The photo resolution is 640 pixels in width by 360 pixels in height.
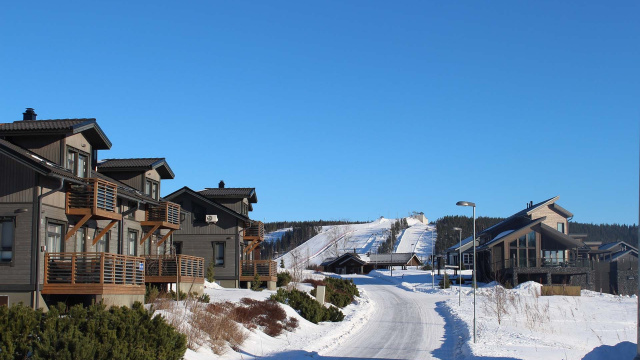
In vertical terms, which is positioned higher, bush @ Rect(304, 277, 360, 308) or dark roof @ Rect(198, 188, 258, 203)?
dark roof @ Rect(198, 188, 258, 203)

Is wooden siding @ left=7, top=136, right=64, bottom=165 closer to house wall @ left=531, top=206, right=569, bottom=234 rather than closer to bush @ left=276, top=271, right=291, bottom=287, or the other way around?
bush @ left=276, top=271, right=291, bottom=287

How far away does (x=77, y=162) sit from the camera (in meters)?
25.5

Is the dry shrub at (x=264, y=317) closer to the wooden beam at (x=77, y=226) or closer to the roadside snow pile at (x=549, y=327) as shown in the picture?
the wooden beam at (x=77, y=226)

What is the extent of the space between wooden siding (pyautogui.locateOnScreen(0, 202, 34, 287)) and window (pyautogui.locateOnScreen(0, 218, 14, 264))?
20 centimetres

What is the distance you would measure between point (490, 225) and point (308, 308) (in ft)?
418

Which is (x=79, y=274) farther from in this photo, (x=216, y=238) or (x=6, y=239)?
(x=216, y=238)

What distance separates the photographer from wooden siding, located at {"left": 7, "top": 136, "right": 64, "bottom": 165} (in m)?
24.4

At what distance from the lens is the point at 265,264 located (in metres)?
44.7

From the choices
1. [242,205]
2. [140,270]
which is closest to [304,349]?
[140,270]

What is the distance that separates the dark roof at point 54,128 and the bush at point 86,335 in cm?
886

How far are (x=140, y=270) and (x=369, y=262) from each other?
81.7 m

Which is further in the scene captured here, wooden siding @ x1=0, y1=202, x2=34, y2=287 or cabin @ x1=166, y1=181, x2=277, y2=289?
cabin @ x1=166, y1=181, x2=277, y2=289

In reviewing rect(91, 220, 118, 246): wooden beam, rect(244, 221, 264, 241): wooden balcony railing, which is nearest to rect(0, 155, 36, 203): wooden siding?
rect(91, 220, 118, 246): wooden beam

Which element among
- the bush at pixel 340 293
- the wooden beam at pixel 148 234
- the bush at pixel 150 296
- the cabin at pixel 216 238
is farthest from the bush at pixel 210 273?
the bush at pixel 150 296
